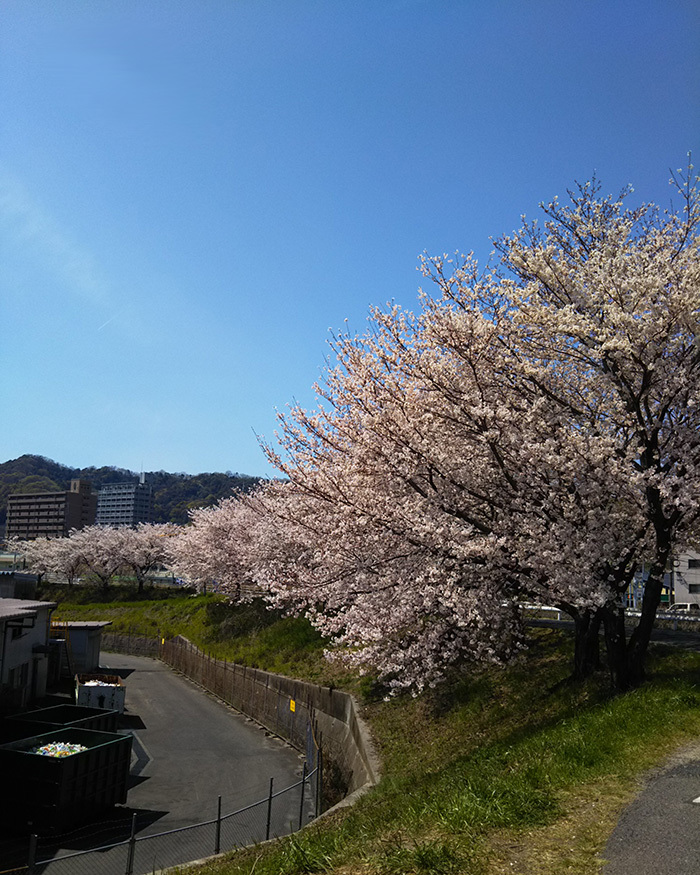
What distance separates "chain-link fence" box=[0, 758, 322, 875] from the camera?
14.1 metres

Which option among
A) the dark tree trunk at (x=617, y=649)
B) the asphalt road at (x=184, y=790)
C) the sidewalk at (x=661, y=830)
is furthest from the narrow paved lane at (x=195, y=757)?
the sidewalk at (x=661, y=830)

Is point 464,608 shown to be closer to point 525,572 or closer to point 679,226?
point 525,572

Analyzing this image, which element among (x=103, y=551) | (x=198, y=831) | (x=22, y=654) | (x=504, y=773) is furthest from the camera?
(x=103, y=551)

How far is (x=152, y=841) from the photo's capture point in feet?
54.3

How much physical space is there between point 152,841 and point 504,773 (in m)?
11.3

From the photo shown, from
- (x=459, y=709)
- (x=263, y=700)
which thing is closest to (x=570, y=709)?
(x=459, y=709)

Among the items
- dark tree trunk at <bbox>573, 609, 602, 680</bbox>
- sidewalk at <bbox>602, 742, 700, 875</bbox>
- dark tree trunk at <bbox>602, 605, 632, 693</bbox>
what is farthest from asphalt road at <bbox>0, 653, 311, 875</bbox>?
sidewalk at <bbox>602, 742, 700, 875</bbox>

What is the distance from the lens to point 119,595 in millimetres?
81812

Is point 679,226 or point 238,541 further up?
point 679,226

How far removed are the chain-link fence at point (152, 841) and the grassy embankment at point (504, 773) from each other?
3.02 metres

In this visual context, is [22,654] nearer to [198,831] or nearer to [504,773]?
[198,831]

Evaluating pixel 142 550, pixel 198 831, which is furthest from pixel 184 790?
pixel 142 550

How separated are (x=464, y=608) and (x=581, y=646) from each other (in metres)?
4.68

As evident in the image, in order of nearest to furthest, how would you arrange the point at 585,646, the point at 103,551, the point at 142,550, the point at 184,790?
1. the point at 585,646
2. the point at 184,790
3. the point at 142,550
4. the point at 103,551
